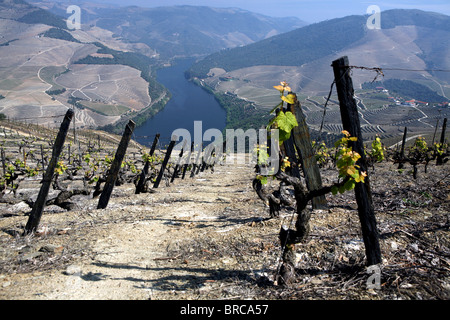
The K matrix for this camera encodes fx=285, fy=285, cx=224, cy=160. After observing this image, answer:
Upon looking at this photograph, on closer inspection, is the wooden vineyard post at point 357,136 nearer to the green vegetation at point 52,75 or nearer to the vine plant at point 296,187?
the vine plant at point 296,187

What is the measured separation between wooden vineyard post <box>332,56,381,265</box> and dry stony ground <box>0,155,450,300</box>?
384 millimetres

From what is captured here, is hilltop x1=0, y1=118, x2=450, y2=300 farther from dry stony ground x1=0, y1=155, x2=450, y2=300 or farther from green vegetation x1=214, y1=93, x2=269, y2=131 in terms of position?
green vegetation x1=214, y1=93, x2=269, y2=131

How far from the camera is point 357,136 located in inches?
138

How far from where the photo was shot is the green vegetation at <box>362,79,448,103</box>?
15546 centimetres

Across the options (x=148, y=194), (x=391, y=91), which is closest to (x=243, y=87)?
(x=391, y=91)

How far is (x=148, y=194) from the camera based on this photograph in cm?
1111

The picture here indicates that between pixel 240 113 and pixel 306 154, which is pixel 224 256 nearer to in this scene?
pixel 306 154

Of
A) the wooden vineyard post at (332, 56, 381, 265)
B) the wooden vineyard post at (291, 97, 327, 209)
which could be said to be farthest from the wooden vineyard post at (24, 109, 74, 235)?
the wooden vineyard post at (332, 56, 381, 265)

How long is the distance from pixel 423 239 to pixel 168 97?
162 metres

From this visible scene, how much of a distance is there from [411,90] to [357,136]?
20493 centimetres

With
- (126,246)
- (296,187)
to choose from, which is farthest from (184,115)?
(296,187)

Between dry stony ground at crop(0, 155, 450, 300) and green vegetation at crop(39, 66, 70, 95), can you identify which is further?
green vegetation at crop(39, 66, 70, 95)
